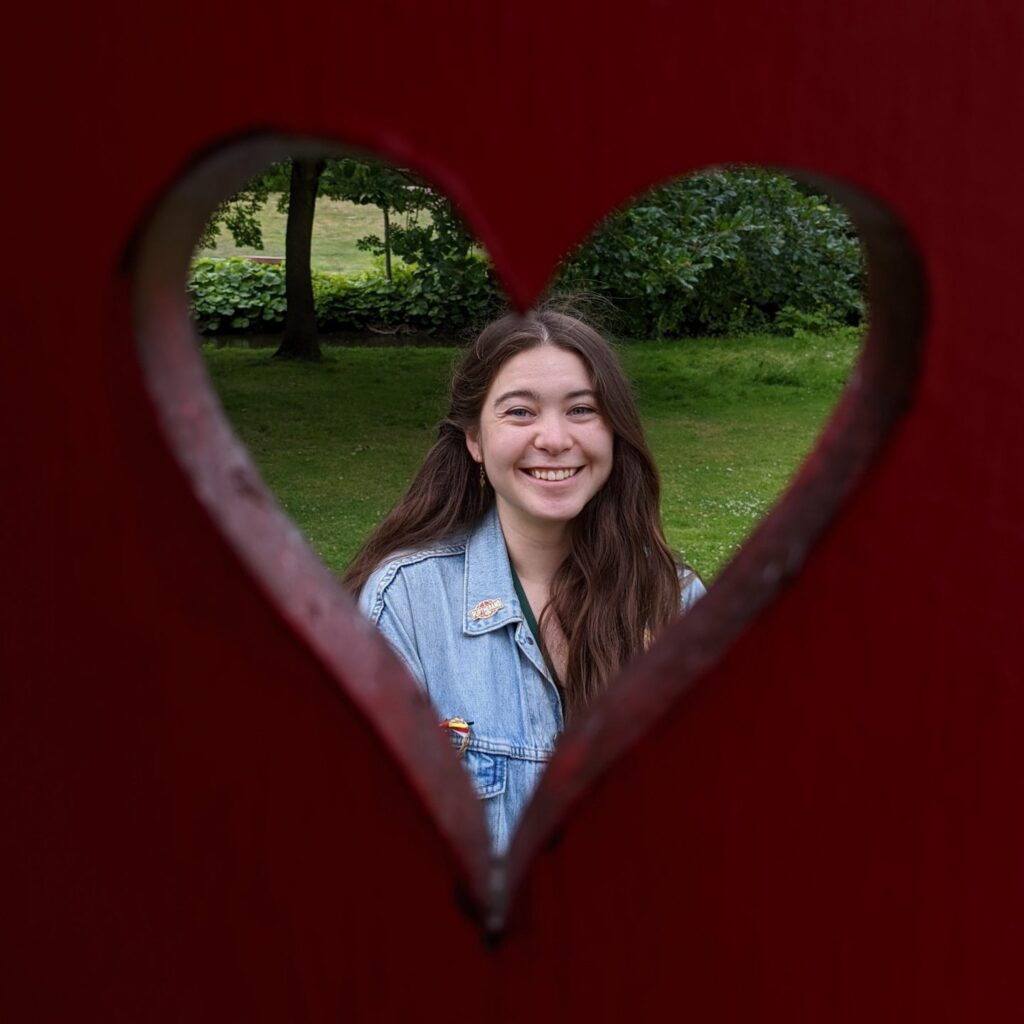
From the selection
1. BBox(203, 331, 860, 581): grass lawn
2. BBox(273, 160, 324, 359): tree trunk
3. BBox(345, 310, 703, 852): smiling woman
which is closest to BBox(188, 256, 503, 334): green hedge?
BBox(203, 331, 860, 581): grass lawn

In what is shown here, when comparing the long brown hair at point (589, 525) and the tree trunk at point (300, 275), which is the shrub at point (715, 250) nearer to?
the tree trunk at point (300, 275)

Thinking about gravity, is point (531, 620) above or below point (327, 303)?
above

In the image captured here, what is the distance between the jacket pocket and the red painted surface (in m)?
1.22

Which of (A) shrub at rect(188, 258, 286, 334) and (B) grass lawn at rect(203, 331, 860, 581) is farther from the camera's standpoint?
(A) shrub at rect(188, 258, 286, 334)

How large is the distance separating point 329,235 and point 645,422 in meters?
12.4

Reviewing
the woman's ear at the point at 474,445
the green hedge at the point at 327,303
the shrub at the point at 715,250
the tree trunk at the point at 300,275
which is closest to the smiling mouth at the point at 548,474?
the woman's ear at the point at 474,445

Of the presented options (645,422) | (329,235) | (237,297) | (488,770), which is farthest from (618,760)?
(329,235)

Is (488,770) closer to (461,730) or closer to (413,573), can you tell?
(461,730)

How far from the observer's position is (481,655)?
6.57 feet

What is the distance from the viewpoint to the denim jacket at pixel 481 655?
1904mm

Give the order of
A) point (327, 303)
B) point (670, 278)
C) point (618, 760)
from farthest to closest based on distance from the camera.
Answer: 1. point (327, 303)
2. point (670, 278)
3. point (618, 760)

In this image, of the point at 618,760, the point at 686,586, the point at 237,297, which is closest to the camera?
the point at 618,760

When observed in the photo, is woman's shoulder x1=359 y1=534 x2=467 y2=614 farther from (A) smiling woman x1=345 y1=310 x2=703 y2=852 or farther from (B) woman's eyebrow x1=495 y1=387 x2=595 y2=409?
(B) woman's eyebrow x1=495 y1=387 x2=595 y2=409

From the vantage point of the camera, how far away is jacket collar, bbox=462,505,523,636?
205 centimetres
